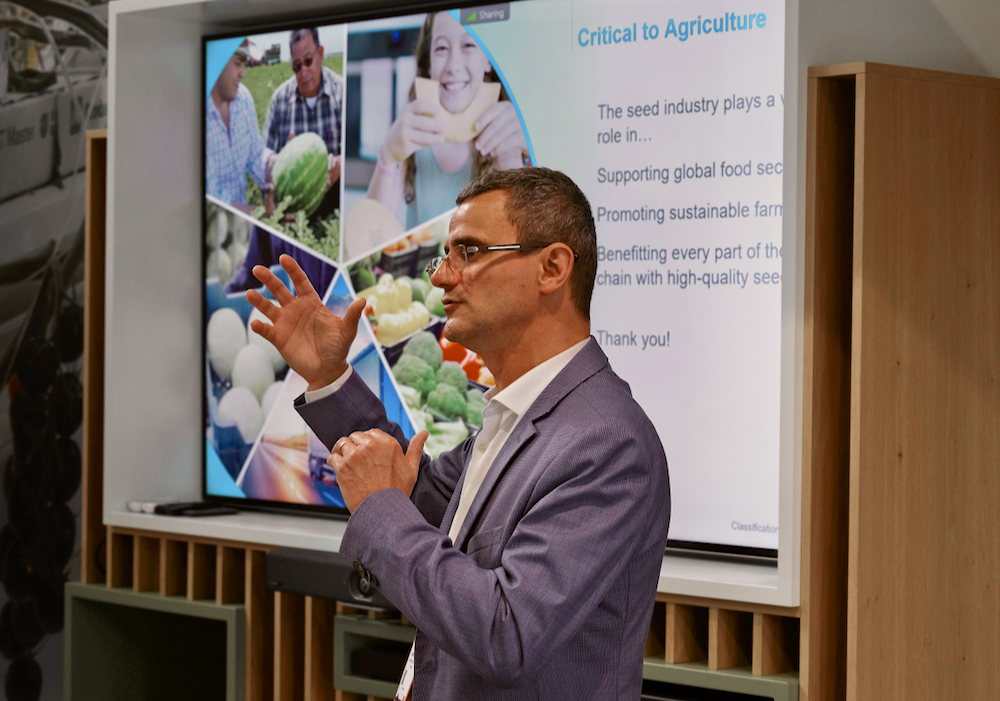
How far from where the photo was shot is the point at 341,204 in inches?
144

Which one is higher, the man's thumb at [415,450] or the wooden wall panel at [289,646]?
the man's thumb at [415,450]

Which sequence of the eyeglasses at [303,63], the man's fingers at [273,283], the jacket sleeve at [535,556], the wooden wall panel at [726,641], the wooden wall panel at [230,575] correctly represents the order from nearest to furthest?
the jacket sleeve at [535,556]
the man's fingers at [273,283]
the wooden wall panel at [726,641]
the wooden wall panel at [230,575]
the eyeglasses at [303,63]

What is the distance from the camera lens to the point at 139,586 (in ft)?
12.5

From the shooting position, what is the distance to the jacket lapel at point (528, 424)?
1711 mm

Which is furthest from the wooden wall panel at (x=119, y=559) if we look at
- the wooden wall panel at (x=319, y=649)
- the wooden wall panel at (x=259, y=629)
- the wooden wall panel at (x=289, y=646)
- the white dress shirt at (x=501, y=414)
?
the white dress shirt at (x=501, y=414)

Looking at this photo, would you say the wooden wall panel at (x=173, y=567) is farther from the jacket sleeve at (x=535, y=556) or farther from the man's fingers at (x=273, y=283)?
the jacket sleeve at (x=535, y=556)

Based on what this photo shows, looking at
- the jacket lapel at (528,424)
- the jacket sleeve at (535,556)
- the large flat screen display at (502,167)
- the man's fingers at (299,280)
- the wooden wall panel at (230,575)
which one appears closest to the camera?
the jacket sleeve at (535,556)

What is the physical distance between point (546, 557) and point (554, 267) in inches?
19.2

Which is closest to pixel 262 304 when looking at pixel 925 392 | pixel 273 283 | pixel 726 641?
pixel 273 283

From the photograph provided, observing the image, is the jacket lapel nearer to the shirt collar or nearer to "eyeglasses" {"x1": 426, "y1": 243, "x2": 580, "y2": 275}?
the shirt collar

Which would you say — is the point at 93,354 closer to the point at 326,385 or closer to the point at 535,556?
the point at 326,385

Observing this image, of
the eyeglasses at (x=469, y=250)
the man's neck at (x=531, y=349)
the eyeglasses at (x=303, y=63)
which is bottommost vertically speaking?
the man's neck at (x=531, y=349)

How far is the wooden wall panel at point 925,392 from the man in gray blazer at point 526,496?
105cm

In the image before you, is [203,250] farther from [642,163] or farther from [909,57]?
[909,57]
